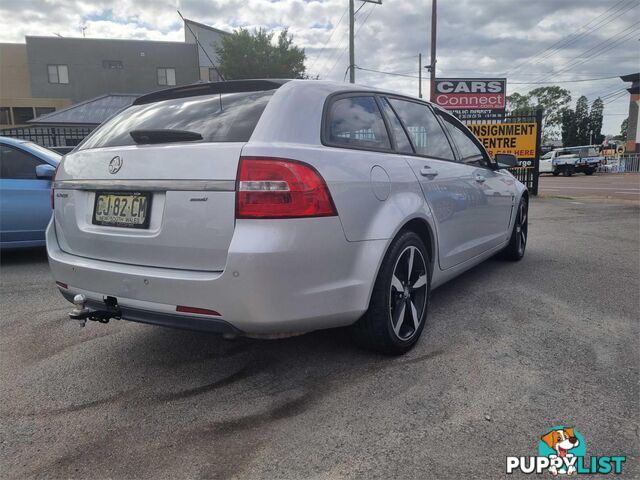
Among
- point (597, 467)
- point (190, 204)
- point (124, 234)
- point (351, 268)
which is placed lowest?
point (597, 467)

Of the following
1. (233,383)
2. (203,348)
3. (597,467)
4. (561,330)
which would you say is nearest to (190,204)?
(233,383)

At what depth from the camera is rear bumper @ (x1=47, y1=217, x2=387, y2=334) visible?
230 centimetres

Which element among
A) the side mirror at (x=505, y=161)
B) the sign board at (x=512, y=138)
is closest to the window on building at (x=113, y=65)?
the sign board at (x=512, y=138)

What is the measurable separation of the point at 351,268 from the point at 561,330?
1831 millimetres

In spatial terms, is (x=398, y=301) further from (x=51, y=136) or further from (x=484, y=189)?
(x=51, y=136)

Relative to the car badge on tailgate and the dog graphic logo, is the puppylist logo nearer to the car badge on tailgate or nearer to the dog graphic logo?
the dog graphic logo

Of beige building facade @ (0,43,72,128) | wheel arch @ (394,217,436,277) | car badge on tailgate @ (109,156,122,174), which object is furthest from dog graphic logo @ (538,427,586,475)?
beige building facade @ (0,43,72,128)

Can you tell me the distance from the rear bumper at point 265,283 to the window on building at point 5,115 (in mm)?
46864

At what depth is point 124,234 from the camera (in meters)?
2.61

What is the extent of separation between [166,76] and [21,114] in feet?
39.4

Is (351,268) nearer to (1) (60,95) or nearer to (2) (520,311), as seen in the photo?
(2) (520,311)

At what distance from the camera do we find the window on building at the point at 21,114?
41.5 meters

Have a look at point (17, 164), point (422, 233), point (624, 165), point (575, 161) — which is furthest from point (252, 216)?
point (624, 165)

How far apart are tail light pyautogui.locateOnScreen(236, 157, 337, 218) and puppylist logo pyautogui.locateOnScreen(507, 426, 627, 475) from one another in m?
1.40
